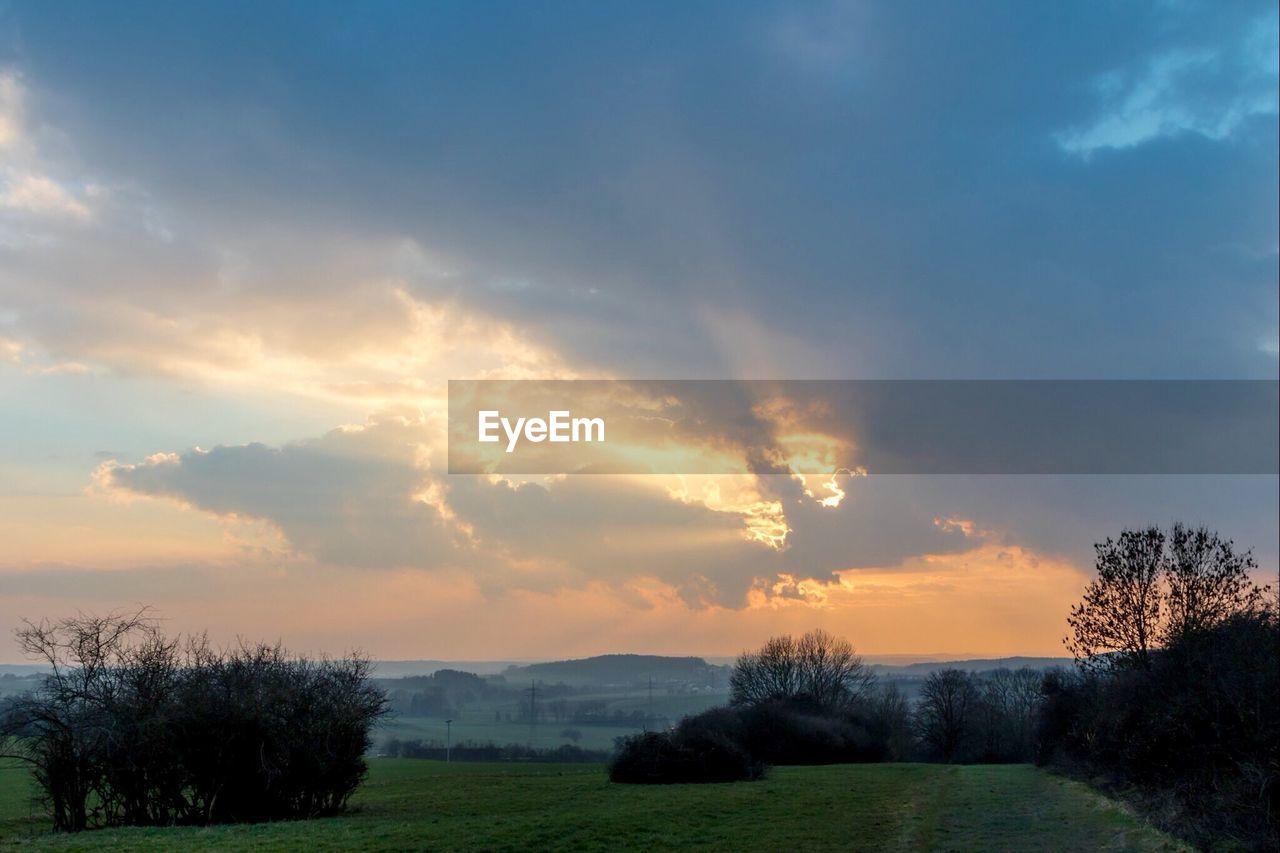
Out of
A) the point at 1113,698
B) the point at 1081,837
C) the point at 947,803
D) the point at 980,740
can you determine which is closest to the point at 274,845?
the point at 1081,837

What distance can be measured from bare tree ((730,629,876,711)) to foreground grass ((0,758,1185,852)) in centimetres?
5184

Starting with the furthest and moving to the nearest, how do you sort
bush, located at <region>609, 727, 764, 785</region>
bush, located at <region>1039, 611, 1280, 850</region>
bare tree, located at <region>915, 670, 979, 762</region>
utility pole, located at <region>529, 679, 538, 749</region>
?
1. utility pole, located at <region>529, 679, 538, 749</region>
2. bare tree, located at <region>915, 670, 979, 762</region>
3. bush, located at <region>609, 727, 764, 785</region>
4. bush, located at <region>1039, 611, 1280, 850</region>

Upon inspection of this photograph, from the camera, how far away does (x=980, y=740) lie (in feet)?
309

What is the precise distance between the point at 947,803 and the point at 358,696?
24003mm

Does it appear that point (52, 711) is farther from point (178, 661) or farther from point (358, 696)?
point (358, 696)

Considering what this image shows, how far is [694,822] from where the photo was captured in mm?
30578

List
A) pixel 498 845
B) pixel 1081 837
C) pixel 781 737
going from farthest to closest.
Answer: pixel 781 737, pixel 1081 837, pixel 498 845

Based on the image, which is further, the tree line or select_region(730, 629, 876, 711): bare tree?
select_region(730, 629, 876, 711): bare tree

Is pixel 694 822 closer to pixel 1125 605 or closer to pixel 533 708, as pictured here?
pixel 1125 605

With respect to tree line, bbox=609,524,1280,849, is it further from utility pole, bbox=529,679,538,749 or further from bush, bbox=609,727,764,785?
utility pole, bbox=529,679,538,749

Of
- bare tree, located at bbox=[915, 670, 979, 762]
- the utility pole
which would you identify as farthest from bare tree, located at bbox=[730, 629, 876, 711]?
the utility pole

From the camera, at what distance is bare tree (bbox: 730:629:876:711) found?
326ft

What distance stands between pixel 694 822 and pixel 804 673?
7683cm

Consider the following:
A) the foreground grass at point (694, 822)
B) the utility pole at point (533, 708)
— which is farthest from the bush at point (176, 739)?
the utility pole at point (533, 708)
